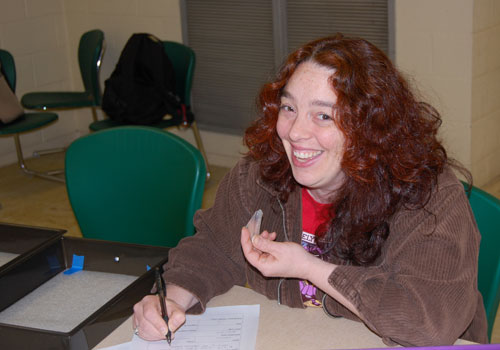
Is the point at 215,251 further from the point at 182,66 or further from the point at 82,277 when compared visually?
the point at 182,66

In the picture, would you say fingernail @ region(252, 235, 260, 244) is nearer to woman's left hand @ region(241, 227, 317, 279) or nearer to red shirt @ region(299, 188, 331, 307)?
woman's left hand @ region(241, 227, 317, 279)

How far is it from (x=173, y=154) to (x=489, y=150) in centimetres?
231

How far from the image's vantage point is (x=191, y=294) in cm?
142

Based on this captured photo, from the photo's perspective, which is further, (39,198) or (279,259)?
(39,198)

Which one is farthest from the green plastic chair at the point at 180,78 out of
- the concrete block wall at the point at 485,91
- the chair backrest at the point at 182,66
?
the concrete block wall at the point at 485,91

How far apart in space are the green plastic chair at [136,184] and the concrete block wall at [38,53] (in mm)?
2834

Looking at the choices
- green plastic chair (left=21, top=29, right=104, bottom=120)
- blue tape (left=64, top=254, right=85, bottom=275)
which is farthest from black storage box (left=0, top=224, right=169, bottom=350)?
green plastic chair (left=21, top=29, right=104, bottom=120)

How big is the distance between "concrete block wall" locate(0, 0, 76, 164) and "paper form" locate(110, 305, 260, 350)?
364 centimetres

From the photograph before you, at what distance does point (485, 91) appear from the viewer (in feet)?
11.3

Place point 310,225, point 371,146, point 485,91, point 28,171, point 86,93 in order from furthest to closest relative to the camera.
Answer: point 28,171, point 86,93, point 485,91, point 310,225, point 371,146

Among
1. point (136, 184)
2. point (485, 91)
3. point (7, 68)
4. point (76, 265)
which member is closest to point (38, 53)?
point (7, 68)

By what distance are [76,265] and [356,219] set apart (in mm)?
651

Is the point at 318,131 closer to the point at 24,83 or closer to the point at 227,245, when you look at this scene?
the point at 227,245

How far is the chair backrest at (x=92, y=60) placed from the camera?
4.13 meters
